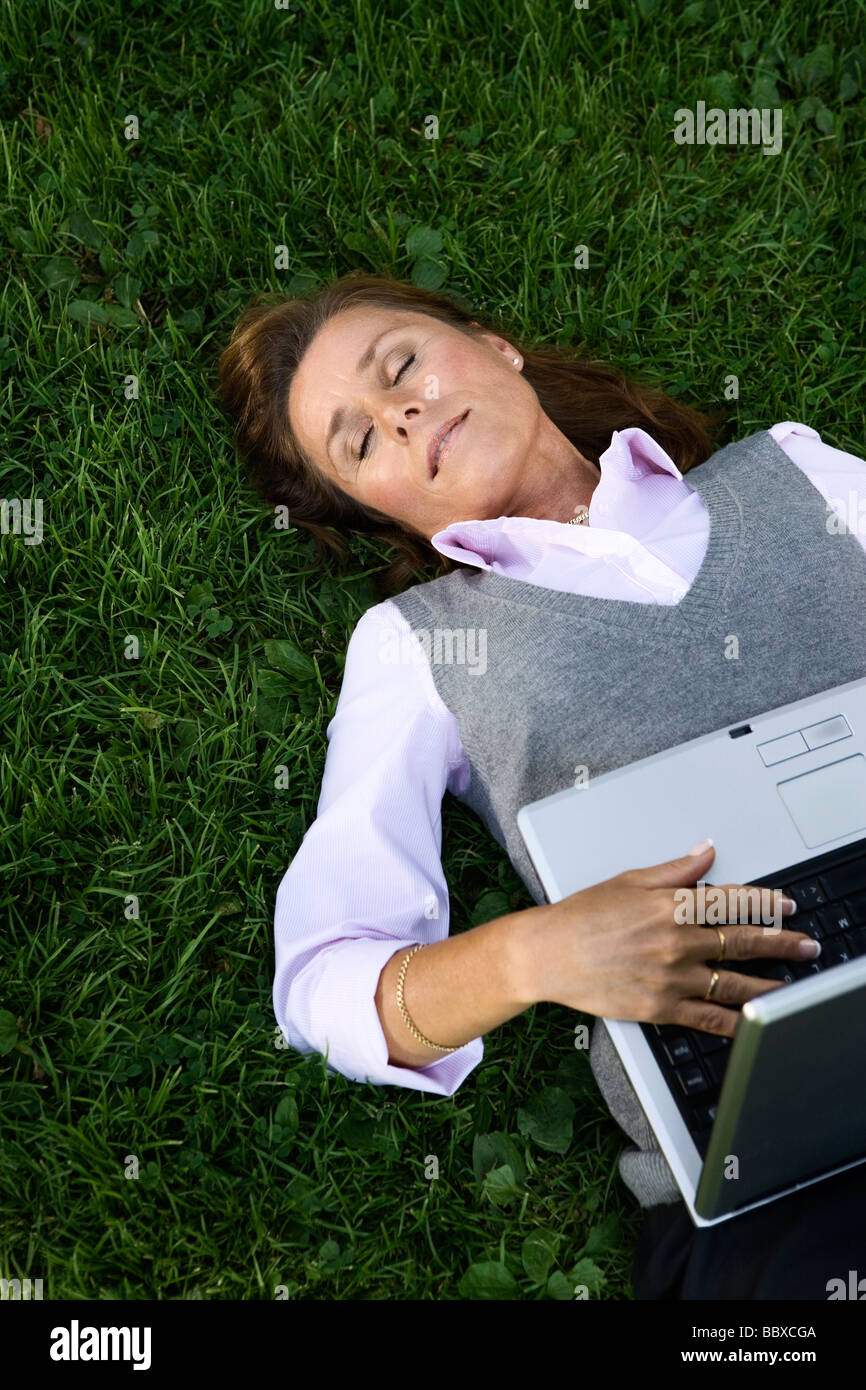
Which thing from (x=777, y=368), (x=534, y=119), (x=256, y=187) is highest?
(x=534, y=119)

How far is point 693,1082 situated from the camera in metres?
2.04

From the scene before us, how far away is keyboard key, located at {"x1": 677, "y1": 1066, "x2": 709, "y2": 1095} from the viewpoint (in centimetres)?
203

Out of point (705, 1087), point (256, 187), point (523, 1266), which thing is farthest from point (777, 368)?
point (523, 1266)

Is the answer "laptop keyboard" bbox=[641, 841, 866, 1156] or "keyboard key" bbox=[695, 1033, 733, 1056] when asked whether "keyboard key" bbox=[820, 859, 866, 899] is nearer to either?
"laptop keyboard" bbox=[641, 841, 866, 1156]

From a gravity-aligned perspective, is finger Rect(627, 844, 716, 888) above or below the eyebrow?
below

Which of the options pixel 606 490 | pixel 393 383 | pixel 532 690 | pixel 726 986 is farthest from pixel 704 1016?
pixel 393 383

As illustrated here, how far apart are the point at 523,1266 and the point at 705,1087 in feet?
2.84

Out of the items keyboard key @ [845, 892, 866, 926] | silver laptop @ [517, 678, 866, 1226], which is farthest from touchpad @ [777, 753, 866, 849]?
keyboard key @ [845, 892, 866, 926]

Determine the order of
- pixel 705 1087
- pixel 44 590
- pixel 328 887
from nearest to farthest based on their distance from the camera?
pixel 705 1087 → pixel 328 887 → pixel 44 590

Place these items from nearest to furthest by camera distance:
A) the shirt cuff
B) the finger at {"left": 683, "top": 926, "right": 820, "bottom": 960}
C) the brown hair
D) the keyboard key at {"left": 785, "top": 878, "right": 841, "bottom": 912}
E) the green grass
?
the finger at {"left": 683, "top": 926, "right": 820, "bottom": 960} < the keyboard key at {"left": 785, "top": 878, "right": 841, "bottom": 912} < the shirt cuff < the green grass < the brown hair

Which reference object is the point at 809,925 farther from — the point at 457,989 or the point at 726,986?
the point at 457,989

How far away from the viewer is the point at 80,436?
3266 mm

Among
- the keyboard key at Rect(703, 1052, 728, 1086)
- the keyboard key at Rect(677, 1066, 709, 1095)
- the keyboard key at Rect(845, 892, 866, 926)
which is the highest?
the keyboard key at Rect(845, 892, 866, 926)
